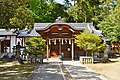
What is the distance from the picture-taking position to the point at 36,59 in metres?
24.6

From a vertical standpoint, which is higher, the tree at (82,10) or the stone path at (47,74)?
the tree at (82,10)

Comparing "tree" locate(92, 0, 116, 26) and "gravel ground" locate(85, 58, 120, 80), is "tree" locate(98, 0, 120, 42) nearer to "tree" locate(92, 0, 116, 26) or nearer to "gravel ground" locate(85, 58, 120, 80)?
"tree" locate(92, 0, 116, 26)

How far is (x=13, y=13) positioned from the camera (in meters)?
16.6

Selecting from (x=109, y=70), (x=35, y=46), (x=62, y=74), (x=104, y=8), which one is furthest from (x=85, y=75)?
(x=104, y=8)

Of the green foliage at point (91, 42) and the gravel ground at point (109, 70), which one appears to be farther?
the green foliage at point (91, 42)

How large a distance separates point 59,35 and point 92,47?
777cm

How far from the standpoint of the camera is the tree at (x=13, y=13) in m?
15.9

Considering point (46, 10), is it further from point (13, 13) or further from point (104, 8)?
point (13, 13)

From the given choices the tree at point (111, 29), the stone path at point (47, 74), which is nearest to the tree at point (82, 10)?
the tree at point (111, 29)

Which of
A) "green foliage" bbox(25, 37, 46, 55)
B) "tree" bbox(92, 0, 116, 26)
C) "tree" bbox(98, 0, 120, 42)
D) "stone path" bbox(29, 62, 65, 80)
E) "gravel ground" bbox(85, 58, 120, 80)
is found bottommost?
"gravel ground" bbox(85, 58, 120, 80)

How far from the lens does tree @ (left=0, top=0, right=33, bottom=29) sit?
15.9 m

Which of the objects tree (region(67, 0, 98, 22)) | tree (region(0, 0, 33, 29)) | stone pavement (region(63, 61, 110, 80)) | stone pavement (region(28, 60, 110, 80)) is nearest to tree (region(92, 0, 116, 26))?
tree (region(67, 0, 98, 22))

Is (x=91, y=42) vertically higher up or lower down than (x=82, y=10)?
lower down

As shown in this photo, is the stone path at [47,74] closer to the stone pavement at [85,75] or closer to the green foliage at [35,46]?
the stone pavement at [85,75]
